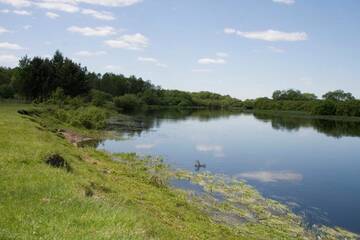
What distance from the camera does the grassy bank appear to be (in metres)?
9.77

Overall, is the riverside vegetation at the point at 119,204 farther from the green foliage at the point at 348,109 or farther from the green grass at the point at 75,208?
the green foliage at the point at 348,109

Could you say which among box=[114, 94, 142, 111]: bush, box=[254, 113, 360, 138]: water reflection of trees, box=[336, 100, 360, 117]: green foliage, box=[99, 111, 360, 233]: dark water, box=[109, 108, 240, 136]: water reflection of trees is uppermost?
box=[336, 100, 360, 117]: green foliage

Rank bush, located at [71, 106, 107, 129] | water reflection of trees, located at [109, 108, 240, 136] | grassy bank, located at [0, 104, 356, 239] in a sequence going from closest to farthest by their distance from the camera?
grassy bank, located at [0, 104, 356, 239], bush, located at [71, 106, 107, 129], water reflection of trees, located at [109, 108, 240, 136]

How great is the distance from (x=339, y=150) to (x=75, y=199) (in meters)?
53.0

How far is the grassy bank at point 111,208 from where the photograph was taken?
32.0ft

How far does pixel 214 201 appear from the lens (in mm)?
25234

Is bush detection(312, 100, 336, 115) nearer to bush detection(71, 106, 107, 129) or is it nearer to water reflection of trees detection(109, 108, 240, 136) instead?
water reflection of trees detection(109, 108, 240, 136)

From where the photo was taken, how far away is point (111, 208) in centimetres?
1246

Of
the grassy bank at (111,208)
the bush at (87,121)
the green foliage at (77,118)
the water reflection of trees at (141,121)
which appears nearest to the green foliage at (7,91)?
the water reflection of trees at (141,121)

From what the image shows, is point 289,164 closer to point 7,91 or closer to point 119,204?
point 119,204

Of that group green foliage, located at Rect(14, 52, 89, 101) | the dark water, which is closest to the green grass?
the dark water

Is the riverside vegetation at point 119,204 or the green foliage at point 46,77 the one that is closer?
the riverside vegetation at point 119,204

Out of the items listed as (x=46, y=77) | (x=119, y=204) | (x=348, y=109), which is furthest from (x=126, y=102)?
(x=119, y=204)

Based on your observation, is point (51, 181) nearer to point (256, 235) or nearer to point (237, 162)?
point (256, 235)
